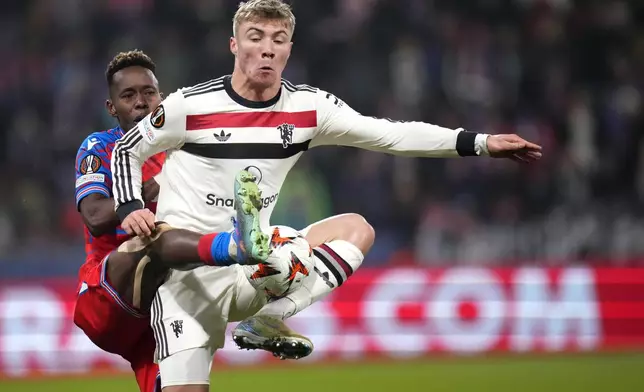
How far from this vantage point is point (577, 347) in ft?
35.8

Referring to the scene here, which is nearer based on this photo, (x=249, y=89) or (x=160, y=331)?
(x=249, y=89)

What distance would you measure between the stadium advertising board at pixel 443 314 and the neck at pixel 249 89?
566 cm

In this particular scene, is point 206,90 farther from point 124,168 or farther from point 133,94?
point 133,94

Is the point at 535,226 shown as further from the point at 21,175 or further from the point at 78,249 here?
the point at 21,175

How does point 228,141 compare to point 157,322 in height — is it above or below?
above

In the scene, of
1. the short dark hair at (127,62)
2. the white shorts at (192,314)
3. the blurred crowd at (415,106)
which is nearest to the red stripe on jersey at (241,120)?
the white shorts at (192,314)

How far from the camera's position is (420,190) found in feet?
38.6

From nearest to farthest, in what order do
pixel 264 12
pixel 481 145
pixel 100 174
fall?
pixel 264 12 < pixel 481 145 < pixel 100 174

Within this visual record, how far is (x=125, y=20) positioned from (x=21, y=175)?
2269mm

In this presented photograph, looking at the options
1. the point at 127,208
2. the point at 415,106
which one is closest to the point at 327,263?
the point at 127,208

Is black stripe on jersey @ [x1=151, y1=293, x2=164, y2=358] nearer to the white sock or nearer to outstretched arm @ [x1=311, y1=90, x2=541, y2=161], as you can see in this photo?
the white sock

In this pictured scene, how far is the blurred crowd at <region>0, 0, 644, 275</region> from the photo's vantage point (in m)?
11.3

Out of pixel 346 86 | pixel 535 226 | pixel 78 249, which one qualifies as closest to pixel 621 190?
pixel 535 226

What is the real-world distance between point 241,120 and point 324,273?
0.79m
